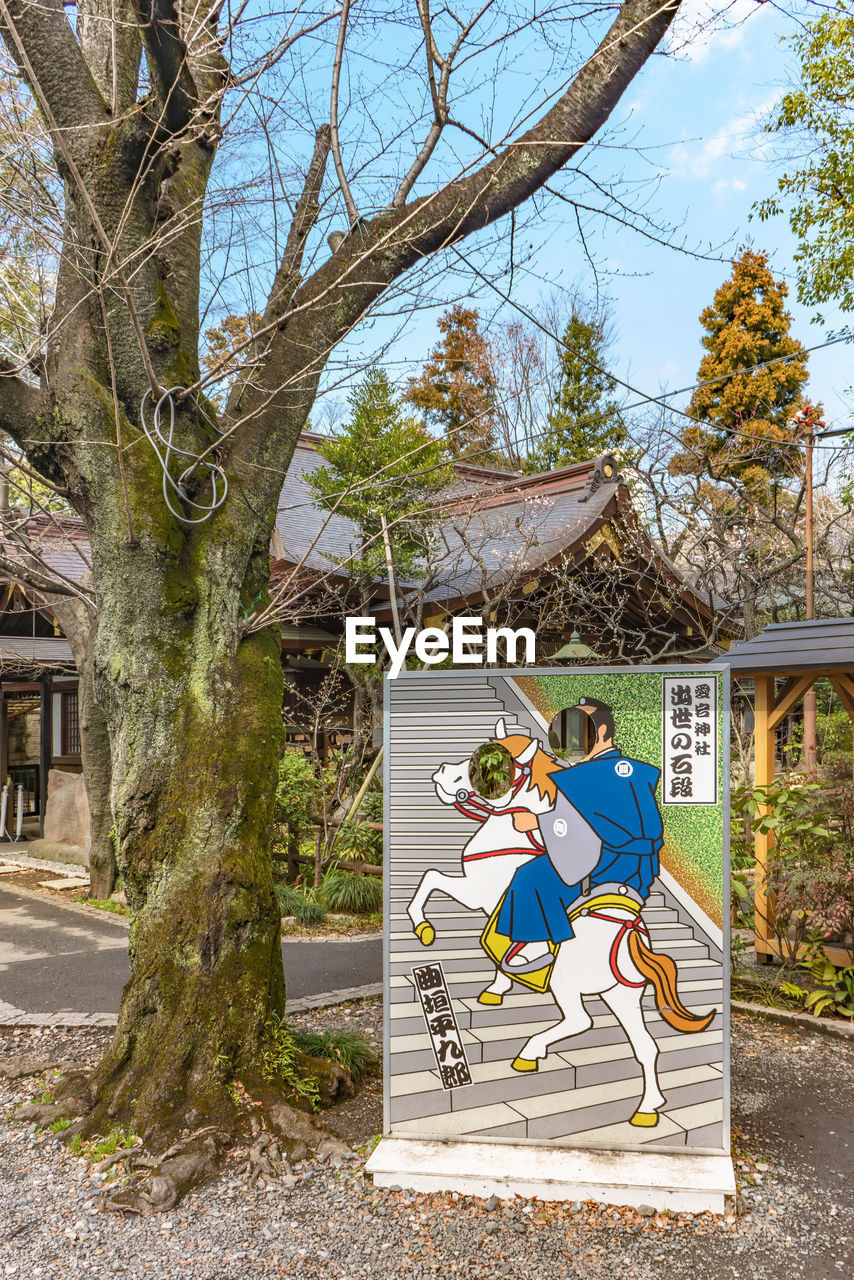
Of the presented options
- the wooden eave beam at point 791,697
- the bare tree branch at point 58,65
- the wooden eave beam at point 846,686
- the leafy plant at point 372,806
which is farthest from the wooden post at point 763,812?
the bare tree branch at point 58,65

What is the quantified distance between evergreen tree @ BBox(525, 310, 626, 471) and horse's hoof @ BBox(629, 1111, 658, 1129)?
68.7ft

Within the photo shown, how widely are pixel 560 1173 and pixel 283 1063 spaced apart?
1.41m

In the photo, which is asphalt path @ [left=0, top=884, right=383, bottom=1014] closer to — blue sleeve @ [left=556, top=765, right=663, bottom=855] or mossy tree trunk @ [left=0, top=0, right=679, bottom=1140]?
mossy tree trunk @ [left=0, top=0, right=679, bottom=1140]

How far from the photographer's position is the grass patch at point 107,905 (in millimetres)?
9391

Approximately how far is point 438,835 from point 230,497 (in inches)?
82.9

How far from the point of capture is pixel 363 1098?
4445 millimetres

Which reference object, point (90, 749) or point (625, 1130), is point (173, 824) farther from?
point (90, 749)

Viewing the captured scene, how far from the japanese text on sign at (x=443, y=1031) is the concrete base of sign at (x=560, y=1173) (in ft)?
0.91

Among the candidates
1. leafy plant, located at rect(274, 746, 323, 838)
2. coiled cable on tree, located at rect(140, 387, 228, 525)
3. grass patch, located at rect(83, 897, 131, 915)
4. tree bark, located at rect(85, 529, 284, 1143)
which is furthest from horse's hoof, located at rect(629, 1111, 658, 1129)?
grass patch, located at rect(83, 897, 131, 915)

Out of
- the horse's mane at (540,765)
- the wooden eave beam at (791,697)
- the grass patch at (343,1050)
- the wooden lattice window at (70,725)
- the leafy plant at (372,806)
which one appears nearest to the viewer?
the horse's mane at (540,765)

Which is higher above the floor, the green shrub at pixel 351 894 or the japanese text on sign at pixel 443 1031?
the japanese text on sign at pixel 443 1031

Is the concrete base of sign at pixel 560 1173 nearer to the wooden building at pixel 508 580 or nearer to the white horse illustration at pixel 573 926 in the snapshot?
the white horse illustration at pixel 573 926

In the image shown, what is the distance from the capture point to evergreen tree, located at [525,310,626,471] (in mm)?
23766

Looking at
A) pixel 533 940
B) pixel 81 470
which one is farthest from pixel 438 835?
pixel 81 470
